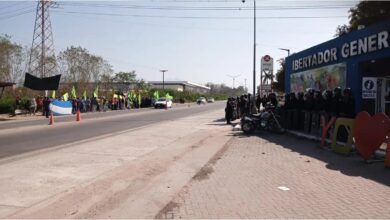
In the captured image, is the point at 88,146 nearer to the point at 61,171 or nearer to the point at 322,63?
the point at 61,171

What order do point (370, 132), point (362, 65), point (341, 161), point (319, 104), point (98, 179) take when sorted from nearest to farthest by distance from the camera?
point (98, 179)
point (370, 132)
point (341, 161)
point (319, 104)
point (362, 65)

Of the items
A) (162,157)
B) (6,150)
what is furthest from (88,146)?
(162,157)

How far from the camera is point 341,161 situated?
41.7 ft

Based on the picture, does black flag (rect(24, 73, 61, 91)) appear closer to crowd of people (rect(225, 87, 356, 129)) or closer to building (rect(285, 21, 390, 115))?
crowd of people (rect(225, 87, 356, 129))

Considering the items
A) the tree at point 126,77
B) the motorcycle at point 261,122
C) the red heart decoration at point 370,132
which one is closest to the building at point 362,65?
the motorcycle at point 261,122

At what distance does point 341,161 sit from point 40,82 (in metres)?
35.7

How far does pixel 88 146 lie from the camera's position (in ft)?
55.8

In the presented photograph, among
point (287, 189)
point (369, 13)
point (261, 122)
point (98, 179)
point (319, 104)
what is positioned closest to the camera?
point (287, 189)

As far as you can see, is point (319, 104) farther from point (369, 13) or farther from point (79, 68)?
point (79, 68)

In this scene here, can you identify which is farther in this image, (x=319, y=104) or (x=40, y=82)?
(x=40, y=82)

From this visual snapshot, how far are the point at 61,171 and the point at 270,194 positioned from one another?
4974mm

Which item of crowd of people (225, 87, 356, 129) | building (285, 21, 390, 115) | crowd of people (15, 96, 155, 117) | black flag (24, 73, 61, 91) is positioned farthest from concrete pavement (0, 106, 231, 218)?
crowd of people (15, 96, 155, 117)

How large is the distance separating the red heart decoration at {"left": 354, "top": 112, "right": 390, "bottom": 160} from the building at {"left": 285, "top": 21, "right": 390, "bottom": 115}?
5.13m

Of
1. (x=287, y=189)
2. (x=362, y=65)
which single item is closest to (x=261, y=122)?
(x=362, y=65)
